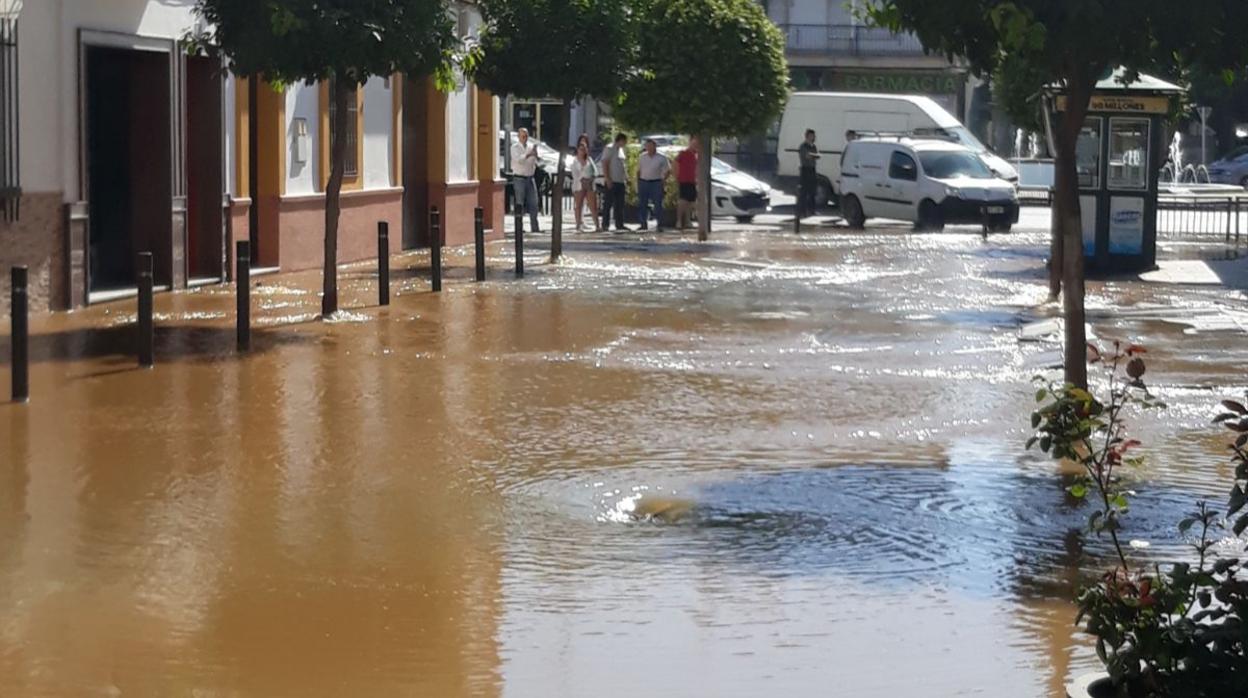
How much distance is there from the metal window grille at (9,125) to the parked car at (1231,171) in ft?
156

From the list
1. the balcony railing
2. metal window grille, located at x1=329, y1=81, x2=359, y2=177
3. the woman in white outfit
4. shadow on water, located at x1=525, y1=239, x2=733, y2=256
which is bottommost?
shadow on water, located at x1=525, y1=239, x2=733, y2=256

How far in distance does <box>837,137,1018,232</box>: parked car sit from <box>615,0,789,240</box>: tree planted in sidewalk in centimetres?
577

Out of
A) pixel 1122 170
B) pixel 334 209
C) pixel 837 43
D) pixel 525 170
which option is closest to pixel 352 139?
pixel 525 170

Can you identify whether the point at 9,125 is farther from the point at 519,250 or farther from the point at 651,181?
the point at 651,181

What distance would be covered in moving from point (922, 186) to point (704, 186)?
5779 millimetres


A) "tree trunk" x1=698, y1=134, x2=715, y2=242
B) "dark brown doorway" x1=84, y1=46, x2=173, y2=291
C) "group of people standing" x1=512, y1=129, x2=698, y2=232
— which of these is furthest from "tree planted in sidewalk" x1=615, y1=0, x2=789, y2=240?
"dark brown doorway" x1=84, y1=46, x2=173, y2=291

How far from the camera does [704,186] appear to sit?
106 feet

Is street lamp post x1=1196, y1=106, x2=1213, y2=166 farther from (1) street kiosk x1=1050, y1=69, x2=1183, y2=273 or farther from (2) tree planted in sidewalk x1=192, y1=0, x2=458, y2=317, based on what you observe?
(2) tree planted in sidewalk x1=192, y1=0, x2=458, y2=317

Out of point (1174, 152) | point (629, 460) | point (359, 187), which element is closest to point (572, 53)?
point (359, 187)

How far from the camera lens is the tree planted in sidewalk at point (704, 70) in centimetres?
3064

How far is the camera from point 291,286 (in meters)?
21.7

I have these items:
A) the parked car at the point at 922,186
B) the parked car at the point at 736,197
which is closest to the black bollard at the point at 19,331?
the parked car at the point at 922,186

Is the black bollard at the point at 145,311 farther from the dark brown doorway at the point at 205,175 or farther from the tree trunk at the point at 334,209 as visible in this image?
the dark brown doorway at the point at 205,175

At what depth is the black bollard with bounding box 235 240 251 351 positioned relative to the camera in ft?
49.8
